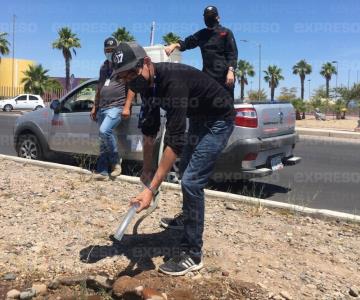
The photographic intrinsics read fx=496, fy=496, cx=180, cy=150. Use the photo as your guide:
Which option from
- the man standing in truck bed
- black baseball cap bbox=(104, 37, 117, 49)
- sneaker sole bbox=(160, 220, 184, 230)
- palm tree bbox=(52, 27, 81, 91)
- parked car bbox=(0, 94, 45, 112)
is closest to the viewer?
sneaker sole bbox=(160, 220, 184, 230)

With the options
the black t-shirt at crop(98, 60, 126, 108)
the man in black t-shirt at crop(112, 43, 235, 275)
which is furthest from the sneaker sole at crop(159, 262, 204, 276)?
the black t-shirt at crop(98, 60, 126, 108)

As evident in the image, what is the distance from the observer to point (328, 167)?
409 inches

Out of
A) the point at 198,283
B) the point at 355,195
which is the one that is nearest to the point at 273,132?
the point at 355,195

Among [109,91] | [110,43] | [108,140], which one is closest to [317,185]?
[108,140]

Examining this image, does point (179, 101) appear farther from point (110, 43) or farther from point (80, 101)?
point (80, 101)

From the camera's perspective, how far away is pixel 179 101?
3.42 meters

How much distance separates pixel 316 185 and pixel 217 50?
321cm

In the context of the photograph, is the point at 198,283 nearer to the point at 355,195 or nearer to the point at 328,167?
the point at 355,195

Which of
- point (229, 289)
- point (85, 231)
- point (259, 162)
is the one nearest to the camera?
point (229, 289)

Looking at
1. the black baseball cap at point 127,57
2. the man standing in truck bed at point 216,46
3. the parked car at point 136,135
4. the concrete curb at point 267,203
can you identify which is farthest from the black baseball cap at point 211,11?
the black baseball cap at point 127,57

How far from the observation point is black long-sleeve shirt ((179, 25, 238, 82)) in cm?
638

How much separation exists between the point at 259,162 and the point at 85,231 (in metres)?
2.82

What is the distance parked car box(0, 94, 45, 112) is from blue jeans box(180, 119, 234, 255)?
38486mm

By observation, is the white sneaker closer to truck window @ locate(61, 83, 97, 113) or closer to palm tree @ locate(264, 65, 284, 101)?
truck window @ locate(61, 83, 97, 113)
